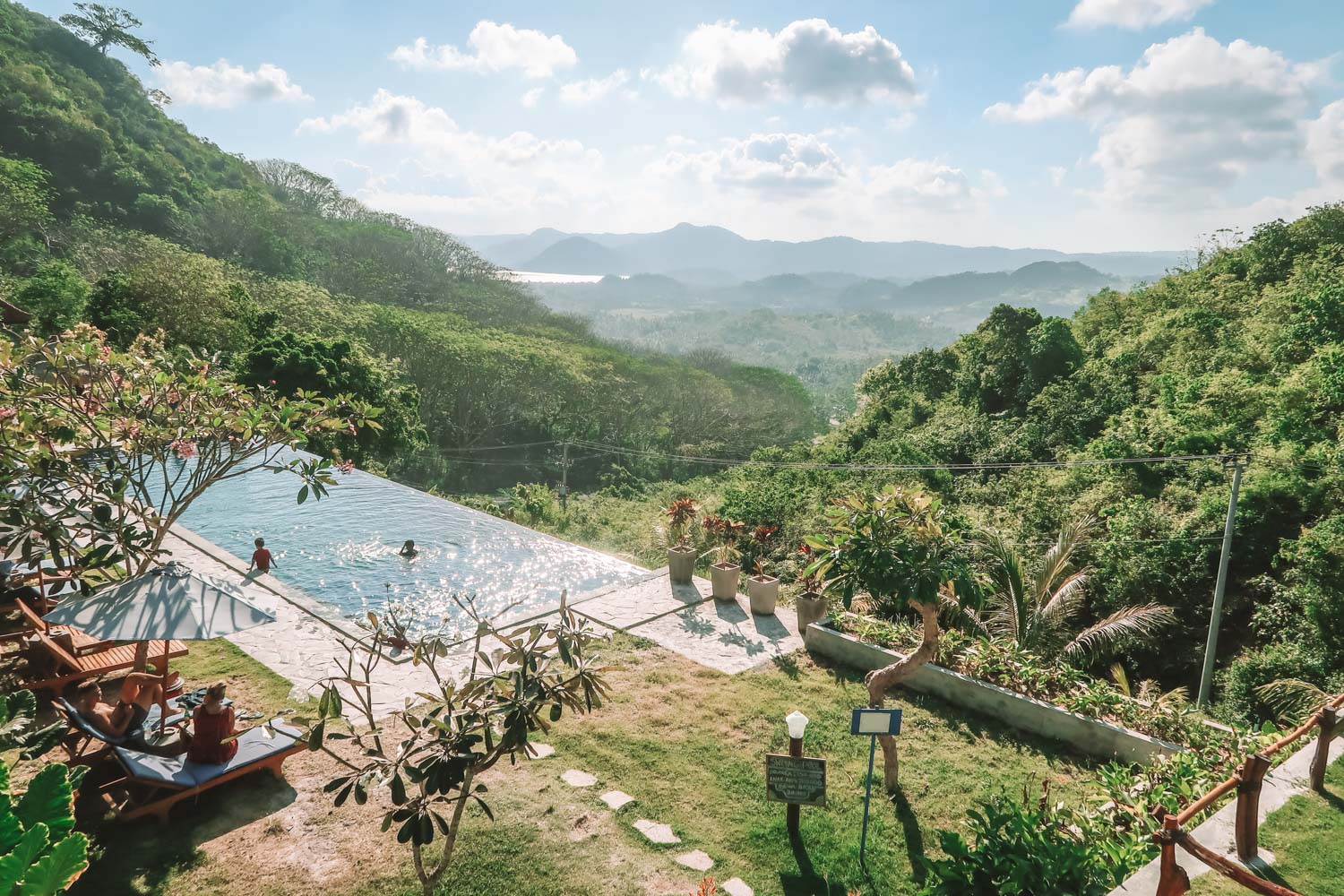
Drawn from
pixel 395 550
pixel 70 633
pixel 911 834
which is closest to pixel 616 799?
pixel 911 834

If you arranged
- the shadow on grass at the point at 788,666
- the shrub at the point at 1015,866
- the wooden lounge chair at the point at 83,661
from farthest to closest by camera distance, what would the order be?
the shadow on grass at the point at 788,666 → the wooden lounge chair at the point at 83,661 → the shrub at the point at 1015,866

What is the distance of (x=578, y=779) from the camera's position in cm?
687

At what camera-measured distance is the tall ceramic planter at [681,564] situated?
41.3 ft

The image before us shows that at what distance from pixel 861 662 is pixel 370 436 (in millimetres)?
18464

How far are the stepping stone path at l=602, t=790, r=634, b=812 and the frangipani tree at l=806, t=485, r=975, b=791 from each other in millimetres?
2307

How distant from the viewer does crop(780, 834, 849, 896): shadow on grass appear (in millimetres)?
5547

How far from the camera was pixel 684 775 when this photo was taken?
23.1ft

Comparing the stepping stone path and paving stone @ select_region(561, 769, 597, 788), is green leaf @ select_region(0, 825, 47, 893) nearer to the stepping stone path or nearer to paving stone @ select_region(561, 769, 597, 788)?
the stepping stone path

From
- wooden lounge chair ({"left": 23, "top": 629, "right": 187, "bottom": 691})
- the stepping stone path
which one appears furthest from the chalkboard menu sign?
wooden lounge chair ({"left": 23, "top": 629, "right": 187, "bottom": 691})

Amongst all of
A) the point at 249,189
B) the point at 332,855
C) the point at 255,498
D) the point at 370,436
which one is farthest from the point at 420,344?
the point at 332,855

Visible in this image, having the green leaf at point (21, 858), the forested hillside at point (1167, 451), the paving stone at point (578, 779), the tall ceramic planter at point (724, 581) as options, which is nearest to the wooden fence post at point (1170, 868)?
the paving stone at point (578, 779)

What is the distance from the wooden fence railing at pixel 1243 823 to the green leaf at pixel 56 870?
4830mm

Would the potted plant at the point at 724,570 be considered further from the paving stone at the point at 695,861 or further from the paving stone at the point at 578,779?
the paving stone at the point at 695,861

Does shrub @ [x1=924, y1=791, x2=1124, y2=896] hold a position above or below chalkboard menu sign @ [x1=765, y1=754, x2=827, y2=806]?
above
